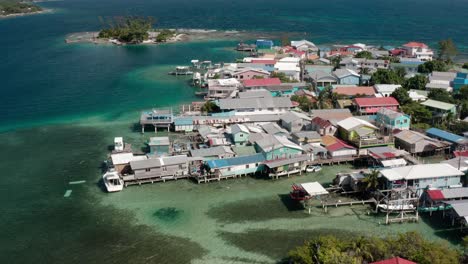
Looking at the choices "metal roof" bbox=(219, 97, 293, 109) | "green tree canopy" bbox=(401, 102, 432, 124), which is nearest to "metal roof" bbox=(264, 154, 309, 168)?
"metal roof" bbox=(219, 97, 293, 109)

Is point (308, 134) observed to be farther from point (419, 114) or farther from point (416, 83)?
point (416, 83)

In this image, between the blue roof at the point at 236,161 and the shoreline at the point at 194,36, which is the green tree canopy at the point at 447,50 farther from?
the blue roof at the point at 236,161

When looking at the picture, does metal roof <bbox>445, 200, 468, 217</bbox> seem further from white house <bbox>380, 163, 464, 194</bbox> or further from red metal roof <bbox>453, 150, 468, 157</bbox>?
red metal roof <bbox>453, 150, 468, 157</bbox>

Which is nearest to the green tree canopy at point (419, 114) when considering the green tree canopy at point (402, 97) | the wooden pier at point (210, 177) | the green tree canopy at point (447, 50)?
the green tree canopy at point (402, 97)

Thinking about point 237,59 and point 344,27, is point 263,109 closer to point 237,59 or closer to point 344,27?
point 237,59

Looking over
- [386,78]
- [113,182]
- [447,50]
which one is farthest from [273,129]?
[447,50]
